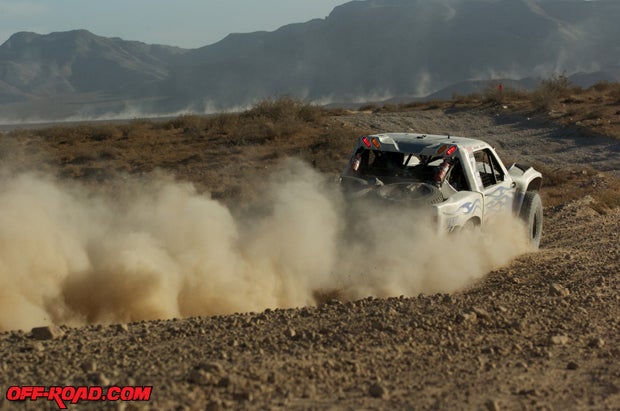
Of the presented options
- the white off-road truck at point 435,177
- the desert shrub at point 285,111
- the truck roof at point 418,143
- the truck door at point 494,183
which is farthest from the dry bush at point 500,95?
the truck roof at point 418,143

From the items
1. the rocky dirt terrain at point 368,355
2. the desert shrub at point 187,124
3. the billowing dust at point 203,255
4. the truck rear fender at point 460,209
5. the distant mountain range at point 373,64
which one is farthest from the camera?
the distant mountain range at point 373,64

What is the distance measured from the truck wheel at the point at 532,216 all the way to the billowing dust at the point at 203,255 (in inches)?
44.0

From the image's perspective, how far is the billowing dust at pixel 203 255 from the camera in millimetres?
6742

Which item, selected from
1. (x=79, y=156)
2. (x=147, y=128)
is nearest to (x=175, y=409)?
(x=79, y=156)

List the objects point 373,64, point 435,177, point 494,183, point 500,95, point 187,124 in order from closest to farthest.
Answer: point 435,177, point 494,183, point 187,124, point 500,95, point 373,64

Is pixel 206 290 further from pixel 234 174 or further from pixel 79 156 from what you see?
pixel 79 156

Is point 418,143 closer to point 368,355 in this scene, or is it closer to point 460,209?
point 460,209

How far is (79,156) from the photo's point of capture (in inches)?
910

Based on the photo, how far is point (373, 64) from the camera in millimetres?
120438

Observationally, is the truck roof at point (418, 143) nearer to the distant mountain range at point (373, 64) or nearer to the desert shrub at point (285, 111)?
the desert shrub at point (285, 111)

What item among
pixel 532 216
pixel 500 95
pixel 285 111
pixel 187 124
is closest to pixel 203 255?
pixel 532 216

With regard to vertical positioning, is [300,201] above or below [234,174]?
above

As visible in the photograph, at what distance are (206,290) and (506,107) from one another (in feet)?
93.3

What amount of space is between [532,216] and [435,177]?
2365mm
